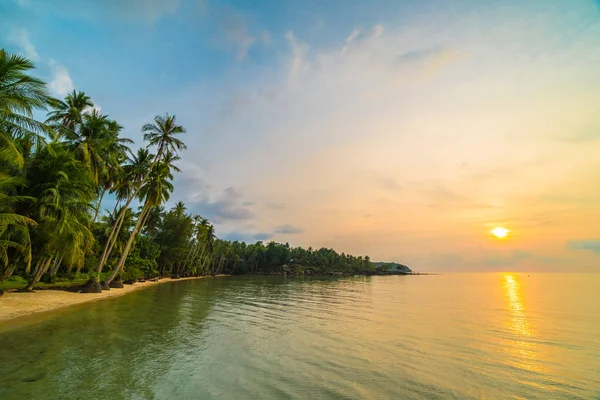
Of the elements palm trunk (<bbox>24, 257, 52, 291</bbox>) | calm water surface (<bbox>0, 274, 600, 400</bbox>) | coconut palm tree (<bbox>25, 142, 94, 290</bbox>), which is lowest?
calm water surface (<bbox>0, 274, 600, 400</bbox>)

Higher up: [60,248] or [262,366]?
[60,248]

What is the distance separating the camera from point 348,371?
36.3ft

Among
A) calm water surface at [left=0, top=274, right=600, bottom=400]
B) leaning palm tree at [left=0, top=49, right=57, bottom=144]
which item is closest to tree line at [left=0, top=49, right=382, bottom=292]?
leaning palm tree at [left=0, top=49, right=57, bottom=144]

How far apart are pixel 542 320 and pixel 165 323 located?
94.4 ft

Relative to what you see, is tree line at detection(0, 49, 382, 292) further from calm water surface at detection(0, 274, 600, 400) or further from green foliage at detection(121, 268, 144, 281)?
calm water surface at detection(0, 274, 600, 400)

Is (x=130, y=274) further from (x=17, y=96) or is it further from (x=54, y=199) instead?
(x=17, y=96)

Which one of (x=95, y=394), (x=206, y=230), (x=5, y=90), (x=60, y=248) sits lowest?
(x=95, y=394)

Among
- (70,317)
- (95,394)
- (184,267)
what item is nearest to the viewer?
(95,394)

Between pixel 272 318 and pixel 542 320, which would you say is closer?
pixel 272 318

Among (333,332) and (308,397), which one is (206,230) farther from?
(308,397)

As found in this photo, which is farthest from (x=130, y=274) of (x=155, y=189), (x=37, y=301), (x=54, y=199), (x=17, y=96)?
(x=17, y=96)

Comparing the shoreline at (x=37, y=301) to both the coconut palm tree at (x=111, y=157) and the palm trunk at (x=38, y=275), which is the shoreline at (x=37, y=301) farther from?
the coconut palm tree at (x=111, y=157)

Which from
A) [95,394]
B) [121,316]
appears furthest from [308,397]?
[121,316]

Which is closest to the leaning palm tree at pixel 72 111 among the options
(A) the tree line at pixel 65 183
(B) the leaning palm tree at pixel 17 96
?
(A) the tree line at pixel 65 183
